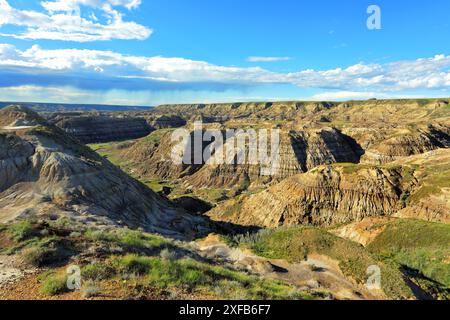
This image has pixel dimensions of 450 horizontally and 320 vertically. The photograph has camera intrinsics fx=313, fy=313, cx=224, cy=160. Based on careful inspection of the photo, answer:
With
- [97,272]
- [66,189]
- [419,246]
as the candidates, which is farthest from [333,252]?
Result: [66,189]

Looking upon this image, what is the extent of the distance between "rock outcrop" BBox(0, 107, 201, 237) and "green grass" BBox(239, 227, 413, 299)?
48.9 feet

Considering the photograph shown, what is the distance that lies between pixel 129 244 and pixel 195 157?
110247 mm

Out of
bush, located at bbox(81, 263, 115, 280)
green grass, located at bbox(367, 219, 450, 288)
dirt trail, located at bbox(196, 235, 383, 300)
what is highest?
bush, located at bbox(81, 263, 115, 280)

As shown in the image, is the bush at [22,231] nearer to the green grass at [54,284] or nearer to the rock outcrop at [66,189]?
the green grass at [54,284]

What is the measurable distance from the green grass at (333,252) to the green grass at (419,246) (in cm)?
692

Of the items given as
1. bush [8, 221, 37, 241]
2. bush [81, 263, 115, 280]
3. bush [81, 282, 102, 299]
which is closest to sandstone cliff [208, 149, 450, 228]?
bush [8, 221, 37, 241]

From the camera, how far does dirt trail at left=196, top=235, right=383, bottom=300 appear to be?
21005mm

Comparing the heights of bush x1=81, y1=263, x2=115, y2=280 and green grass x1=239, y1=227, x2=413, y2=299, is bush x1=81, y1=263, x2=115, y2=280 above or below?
above

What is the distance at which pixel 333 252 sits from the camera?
27.1 meters

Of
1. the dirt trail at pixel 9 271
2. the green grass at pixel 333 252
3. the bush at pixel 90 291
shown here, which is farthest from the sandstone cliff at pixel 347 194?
the bush at pixel 90 291

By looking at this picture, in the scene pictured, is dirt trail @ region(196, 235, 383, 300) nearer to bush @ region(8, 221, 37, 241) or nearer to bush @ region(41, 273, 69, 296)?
bush @ region(8, 221, 37, 241)

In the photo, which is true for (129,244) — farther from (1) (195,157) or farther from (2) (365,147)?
(2) (365,147)

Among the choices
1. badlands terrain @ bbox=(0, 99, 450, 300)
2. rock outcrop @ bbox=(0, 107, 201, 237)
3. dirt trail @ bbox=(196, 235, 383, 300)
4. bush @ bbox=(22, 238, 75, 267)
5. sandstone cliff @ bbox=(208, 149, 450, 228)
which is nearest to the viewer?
badlands terrain @ bbox=(0, 99, 450, 300)
